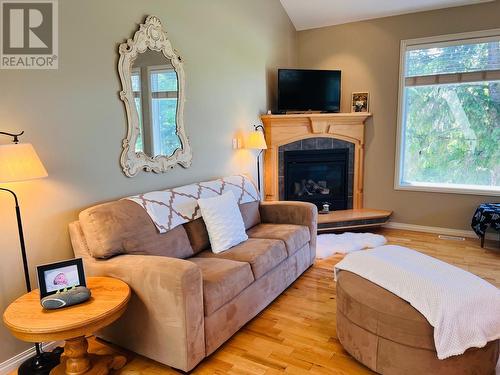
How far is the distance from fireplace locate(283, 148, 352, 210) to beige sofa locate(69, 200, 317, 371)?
1.93 meters

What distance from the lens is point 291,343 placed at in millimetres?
2381

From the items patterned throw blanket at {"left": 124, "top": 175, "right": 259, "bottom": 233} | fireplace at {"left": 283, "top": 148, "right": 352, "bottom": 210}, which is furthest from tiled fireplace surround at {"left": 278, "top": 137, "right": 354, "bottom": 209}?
patterned throw blanket at {"left": 124, "top": 175, "right": 259, "bottom": 233}

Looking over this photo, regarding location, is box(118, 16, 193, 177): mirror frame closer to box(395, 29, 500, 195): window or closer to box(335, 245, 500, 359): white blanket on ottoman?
box(335, 245, 500, 359): white blanket on ottoman

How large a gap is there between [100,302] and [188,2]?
105 inches

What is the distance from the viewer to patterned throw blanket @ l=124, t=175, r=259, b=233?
2.64 metres

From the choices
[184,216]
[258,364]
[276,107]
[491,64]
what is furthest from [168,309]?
[491,64]

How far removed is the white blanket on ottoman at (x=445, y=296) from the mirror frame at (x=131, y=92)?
1.76 meters

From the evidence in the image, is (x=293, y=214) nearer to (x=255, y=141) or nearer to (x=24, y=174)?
(x=255, y=141)

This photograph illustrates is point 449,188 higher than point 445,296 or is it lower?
higher

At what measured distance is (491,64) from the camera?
4.21 metres

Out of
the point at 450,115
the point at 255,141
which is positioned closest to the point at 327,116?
the point at 255,141

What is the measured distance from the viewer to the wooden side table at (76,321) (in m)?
1.69

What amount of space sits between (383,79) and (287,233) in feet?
9.13

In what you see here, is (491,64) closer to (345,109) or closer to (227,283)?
(345,109)
